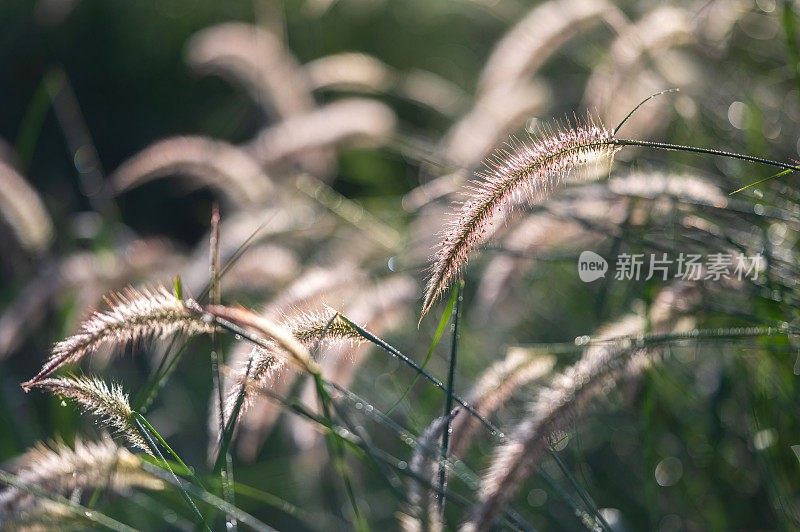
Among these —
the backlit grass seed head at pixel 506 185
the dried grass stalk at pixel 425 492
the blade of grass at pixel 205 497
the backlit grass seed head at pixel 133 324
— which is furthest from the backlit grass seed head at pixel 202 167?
the backlit grass seed head at pixel 506 185

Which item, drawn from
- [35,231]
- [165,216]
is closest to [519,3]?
[165,216]

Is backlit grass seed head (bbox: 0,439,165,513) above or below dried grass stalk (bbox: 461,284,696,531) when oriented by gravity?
below

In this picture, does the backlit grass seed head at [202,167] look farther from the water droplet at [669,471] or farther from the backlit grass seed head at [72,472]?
the water droplet at [669,471]

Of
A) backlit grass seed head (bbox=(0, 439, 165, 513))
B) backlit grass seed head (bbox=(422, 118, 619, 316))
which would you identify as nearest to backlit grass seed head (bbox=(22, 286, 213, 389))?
backlit grass seed head (bbox=(0, 439, 165, 513))

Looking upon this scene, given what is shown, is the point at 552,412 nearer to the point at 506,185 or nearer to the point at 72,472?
the point at 506,185

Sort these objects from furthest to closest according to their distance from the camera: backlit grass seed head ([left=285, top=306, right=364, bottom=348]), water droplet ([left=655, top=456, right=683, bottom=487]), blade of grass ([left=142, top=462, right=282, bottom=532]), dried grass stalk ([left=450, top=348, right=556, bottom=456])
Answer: water droplet ([left=655, top=456, right=683, bottom=487]), dried grass stalk ([left=450, top=348, right=556, bottom=456]), blade of grass ([left=142, top=462, right=282, bottom=532]), backlit grass seed head ([left=285, top=306, right=364, bottom=348])

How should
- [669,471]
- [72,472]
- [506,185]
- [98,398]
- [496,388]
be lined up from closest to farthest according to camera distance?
[506,185]
[98,398]
[72,472]
[496,388]
[669,471]

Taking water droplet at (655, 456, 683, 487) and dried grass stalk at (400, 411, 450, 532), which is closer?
dried grass stalk at (400, 411, 450, 532)

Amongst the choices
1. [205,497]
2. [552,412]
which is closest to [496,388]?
[552,412]

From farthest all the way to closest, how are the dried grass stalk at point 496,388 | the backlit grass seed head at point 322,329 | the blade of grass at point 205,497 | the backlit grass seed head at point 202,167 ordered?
the backlit grass seed head at point 202,167 → the dried grass stalk at point 496,388 → the blade of grass at point 205,497 → the backlit grass seed head at point 322,329

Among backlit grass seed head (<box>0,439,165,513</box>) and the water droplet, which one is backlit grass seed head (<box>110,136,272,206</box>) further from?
the water droplet

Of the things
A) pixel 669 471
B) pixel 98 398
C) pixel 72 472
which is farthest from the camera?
pixel 669 471

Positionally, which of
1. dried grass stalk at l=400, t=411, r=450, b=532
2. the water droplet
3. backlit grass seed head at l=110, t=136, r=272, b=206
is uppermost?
backlit grass seed head at l=110, t=136, r=272, b=206

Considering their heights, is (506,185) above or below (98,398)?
above
